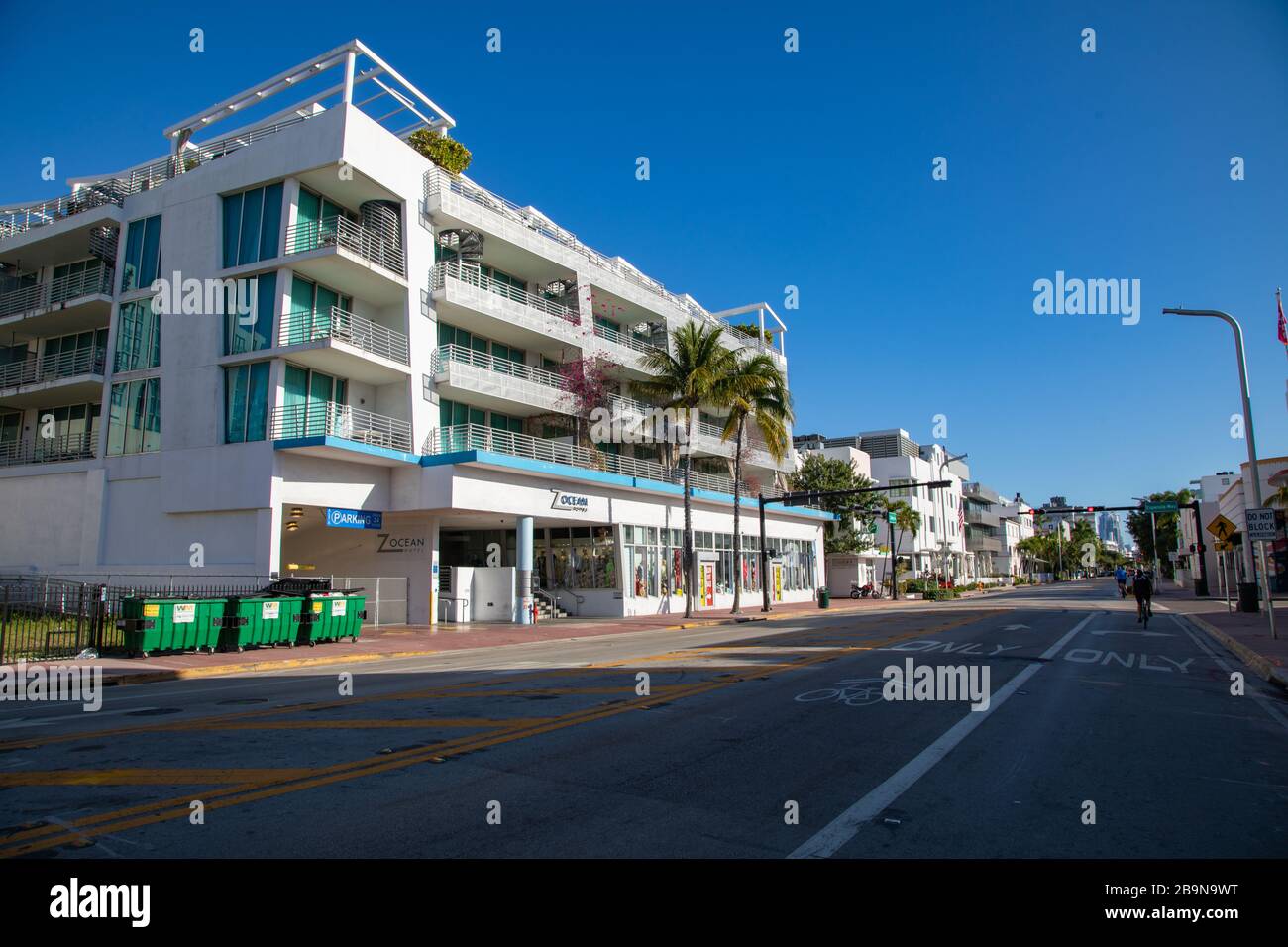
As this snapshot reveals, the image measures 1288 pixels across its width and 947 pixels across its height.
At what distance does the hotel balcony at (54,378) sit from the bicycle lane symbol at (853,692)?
30784mm

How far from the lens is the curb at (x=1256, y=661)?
1202 centimetres

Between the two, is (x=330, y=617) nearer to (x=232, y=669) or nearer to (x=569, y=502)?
(x=232, y=669)

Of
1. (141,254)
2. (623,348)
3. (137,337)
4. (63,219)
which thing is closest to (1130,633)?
(623,348)

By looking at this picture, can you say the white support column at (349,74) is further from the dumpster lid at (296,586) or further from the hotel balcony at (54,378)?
the dumpster lid at (296,586)

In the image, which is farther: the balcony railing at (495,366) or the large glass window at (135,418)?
the balcony railing at (495,366)

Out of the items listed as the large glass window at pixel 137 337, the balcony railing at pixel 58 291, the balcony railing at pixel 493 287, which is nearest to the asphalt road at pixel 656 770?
the balcony railing at pixel 493 287

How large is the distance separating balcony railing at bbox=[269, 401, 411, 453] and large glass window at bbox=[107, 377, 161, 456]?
6017mm

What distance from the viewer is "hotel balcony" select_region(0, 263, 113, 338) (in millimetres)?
30859

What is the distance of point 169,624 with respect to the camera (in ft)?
56.4

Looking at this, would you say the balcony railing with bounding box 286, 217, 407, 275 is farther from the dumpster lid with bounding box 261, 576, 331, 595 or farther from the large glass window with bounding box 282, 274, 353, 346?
the dumpster lid with bounding box 261, 576, 331, 595

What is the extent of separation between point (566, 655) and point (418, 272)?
18218mm

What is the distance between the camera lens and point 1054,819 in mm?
5301

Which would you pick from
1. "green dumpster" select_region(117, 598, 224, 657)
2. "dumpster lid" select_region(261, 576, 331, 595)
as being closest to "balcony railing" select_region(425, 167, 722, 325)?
"dumpster lid" select_region(261, 576, 331, 595)

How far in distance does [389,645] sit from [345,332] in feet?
37.7
